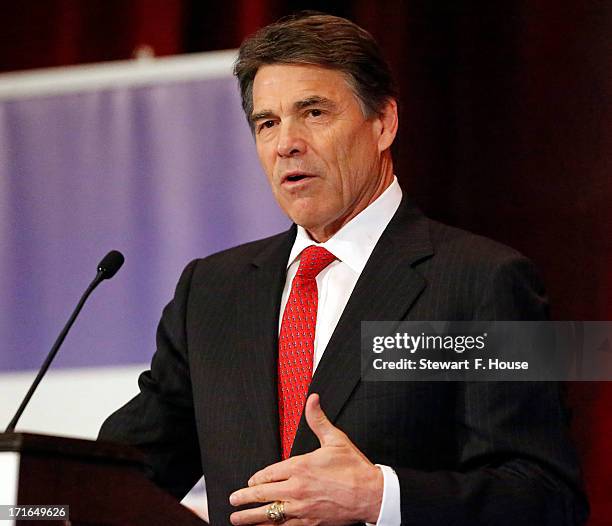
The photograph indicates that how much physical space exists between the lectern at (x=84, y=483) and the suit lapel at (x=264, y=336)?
334mm

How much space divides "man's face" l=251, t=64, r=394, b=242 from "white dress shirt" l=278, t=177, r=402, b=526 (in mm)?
41

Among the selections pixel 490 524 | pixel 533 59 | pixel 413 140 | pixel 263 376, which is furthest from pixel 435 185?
pixel 490 524

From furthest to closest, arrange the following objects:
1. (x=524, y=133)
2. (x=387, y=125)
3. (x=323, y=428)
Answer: (x=524, y=133)
(x=387, y=125)
(x=323, y=428)

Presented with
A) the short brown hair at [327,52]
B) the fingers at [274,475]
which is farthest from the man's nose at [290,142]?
the fingers at [274,475]

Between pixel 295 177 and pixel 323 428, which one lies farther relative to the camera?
pixel 295 177

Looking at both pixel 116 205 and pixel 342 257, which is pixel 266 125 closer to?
pixel 342 257

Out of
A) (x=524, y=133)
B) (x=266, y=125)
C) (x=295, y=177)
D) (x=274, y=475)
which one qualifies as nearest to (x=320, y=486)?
(x=274, y=475)

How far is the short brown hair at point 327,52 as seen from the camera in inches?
91.7

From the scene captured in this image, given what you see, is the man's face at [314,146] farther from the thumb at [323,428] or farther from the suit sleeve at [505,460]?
the thumb at [323,428]

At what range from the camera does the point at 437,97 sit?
3.10 metres

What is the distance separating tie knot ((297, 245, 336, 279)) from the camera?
2.26m

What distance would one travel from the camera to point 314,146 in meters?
2.30

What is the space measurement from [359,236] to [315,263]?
4.6 inches

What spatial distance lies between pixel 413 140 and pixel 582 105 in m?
0.47
